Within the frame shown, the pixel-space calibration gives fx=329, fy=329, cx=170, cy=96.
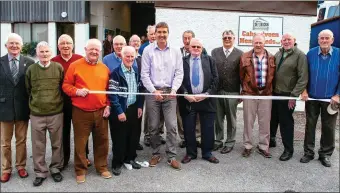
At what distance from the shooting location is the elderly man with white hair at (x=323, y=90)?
5.04 meters

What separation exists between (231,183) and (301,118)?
4.86 meters

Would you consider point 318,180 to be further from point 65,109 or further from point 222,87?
point 65,109

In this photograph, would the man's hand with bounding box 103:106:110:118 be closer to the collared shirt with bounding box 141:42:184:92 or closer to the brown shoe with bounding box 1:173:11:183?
the collared shirt with bounding box 141:42:184:92

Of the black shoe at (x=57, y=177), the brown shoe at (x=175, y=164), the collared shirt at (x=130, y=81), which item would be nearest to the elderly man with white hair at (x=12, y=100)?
the black shoe at (x=57, y=177)

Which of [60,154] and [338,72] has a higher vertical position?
[338,72]

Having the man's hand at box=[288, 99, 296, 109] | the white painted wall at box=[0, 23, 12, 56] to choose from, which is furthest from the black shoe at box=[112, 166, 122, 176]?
the white painted wall at box=[0, 23, 12, 56]

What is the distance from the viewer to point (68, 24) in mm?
15828

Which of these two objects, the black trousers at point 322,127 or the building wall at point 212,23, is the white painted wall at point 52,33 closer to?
the building wall at point 212,23

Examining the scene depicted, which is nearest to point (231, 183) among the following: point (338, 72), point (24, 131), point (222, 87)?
point (222, 87)

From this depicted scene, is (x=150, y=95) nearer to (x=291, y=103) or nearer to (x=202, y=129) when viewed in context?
(x=202, y=129)

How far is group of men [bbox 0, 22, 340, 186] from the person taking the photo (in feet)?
14.2

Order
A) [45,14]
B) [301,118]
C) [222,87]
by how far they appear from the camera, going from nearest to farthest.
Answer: [222,87], [301,118], [45,14]

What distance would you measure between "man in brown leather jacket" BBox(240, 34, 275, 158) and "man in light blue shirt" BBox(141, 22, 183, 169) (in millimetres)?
1236

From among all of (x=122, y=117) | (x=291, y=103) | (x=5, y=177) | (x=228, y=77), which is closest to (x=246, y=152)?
(x=291, y=103)
